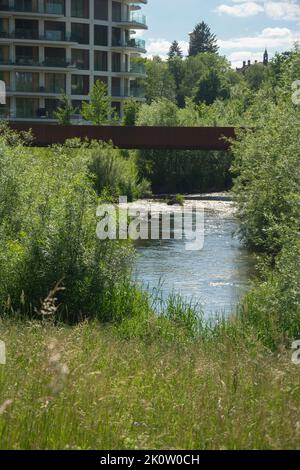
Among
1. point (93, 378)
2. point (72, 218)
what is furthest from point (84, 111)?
point (93, 378)

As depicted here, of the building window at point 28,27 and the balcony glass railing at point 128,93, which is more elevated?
the building window at point 28,27

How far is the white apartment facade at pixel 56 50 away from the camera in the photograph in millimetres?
68375

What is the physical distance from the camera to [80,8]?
236 ft

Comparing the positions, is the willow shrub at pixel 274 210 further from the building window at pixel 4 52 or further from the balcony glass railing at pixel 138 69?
the balcony glass railing at pixel 138 69

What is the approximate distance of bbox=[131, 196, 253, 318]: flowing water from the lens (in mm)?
19166

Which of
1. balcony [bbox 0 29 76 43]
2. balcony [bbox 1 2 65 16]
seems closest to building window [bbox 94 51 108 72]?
balcony [bbox 0 29 76 43]

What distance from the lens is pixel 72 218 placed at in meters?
15.6

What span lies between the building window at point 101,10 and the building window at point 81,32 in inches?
78.0

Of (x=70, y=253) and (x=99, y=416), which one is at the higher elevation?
(x=99, y=416)

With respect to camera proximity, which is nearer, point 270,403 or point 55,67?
point 270,403

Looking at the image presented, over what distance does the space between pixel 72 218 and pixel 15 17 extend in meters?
57.1

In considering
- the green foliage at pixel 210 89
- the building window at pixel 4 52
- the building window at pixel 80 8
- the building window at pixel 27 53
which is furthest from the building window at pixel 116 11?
the green foliage at pixel 210 89

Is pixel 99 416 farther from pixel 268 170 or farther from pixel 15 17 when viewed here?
pixel 15 17

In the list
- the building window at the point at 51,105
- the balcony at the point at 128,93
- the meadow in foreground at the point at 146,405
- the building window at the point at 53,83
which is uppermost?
the building window at the point at 53,83
